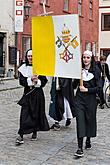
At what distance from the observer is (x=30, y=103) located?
7.48m

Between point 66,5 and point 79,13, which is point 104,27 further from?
point 66,5

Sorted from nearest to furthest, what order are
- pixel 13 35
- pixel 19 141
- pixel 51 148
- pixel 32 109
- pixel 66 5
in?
pixel 51 148 < pixel 19 141 < pixel 32 109 < pixel 13 35 < pixel 66 5

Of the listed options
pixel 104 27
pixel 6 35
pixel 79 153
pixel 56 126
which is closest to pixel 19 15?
pixel 6 35

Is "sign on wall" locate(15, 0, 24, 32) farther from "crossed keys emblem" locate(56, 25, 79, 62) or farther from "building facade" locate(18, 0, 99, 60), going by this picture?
"crossed keys emblem" locate(56, 25, 79, 62)

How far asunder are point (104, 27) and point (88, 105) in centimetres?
3661

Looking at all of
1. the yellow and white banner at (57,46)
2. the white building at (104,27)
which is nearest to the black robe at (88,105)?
the yellow and white banner at (57,46)

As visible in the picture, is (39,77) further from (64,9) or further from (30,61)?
(64,9)

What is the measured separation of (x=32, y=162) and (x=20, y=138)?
1231 millimetres

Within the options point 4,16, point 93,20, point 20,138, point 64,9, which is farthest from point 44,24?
point 93,20

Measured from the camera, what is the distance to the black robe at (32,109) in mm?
7445

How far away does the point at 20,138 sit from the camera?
742 cm

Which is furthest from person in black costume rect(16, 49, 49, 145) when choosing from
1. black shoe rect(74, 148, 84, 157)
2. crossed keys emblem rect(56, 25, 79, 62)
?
black shoe rect(74, 148, 84, 157)

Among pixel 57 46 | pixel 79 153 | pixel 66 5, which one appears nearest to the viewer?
pixel 79 153

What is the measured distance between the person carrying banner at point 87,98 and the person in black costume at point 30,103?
1.00 m
